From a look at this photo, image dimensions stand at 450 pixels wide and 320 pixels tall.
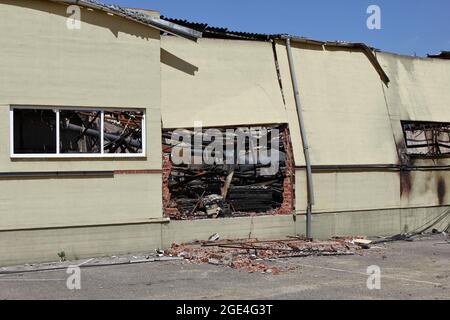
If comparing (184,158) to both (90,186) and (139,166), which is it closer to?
(139,166)

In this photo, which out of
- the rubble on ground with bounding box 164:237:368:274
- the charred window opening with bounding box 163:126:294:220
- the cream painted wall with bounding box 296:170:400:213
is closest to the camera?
the rubble on ground with bounding box 164:237:368:274

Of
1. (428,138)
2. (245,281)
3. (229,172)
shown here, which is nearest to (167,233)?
(229,172)

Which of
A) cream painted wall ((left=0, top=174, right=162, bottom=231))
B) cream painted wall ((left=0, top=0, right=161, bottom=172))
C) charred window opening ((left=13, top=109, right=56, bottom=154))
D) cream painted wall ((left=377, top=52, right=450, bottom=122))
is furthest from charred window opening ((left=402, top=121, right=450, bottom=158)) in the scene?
charred window opening ((left=13, top=109, right=56, bottom=154))

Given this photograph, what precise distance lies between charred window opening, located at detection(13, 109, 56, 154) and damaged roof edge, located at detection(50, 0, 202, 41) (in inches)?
90.7

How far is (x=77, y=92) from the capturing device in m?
12.2

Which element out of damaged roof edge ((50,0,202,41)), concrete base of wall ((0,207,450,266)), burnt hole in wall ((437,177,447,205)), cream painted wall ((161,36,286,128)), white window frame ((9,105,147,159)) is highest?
damaged roof edge ((50,0,202,41))

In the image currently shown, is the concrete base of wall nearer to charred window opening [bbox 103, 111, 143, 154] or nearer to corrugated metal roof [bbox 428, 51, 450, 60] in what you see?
charred window opening [bbox 103, 111, 143, 154]

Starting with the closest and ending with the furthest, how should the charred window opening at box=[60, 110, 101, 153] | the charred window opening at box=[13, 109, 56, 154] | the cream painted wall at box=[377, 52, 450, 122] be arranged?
1. the charred window opening at box=[13, 109, 56, 154]
2. the charred window opening at box=[60, 110, 101, 153]
3. the cream painted wall at box=[377, 52, 450, 122]

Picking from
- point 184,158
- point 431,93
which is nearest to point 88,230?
point 184,158

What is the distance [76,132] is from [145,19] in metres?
2.86

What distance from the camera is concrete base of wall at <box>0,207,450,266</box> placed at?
11656 millimetres

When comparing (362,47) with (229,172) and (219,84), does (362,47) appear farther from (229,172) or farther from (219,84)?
(229,172)

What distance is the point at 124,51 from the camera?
1272cm

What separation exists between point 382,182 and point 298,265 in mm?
5560
